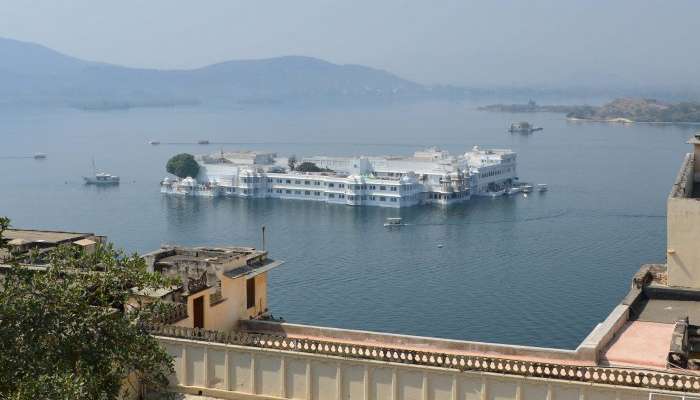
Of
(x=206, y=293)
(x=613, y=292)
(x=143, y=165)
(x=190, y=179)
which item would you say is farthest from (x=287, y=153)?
(x=206, y=293)

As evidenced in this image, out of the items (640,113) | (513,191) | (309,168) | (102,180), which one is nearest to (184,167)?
(102,180)

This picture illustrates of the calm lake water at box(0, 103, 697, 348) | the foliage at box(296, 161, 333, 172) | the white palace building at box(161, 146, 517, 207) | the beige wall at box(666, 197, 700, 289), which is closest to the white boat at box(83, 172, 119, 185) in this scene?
the calm lake water at box(0, 103, 697, 348)

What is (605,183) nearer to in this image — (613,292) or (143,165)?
(613,292)

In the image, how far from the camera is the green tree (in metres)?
6.10

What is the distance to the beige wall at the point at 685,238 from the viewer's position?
1159 cm

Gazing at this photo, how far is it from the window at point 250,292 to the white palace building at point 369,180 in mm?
48014

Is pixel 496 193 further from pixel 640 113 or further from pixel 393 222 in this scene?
pixel 640 113

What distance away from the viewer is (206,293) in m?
10.2

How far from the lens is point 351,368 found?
8484 mm

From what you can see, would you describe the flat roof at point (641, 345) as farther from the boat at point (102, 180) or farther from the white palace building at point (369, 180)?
the boat at point (102, 180)

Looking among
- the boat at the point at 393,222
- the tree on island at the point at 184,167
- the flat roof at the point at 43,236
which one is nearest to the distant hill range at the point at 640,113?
the tree on island at the point at 184,167

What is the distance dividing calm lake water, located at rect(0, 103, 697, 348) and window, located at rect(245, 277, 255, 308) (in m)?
16.4

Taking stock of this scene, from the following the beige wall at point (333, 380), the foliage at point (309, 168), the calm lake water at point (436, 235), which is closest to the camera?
the beige wall at point (333, 380)

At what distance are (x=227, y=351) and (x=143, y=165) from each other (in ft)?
269
